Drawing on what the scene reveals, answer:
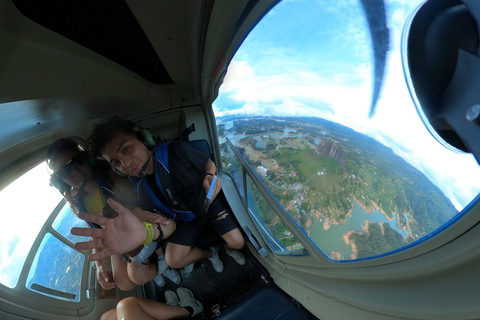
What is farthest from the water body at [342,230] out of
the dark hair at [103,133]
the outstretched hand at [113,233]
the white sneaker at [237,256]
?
the dark hair at [103,133]

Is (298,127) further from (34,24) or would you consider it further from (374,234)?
(34,24)

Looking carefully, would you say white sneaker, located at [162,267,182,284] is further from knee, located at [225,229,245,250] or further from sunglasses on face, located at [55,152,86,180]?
sunglasses on face, located at [55,152,86,180]

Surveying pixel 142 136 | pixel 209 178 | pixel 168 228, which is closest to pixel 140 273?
pixel 168 228

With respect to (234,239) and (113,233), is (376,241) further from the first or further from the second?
(234,239)

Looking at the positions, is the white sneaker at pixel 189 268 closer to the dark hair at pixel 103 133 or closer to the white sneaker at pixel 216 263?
the white sneaker at pixel 216 263

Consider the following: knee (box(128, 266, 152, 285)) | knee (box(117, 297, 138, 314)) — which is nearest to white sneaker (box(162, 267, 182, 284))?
knee (box(128, 266, 152, 285))
